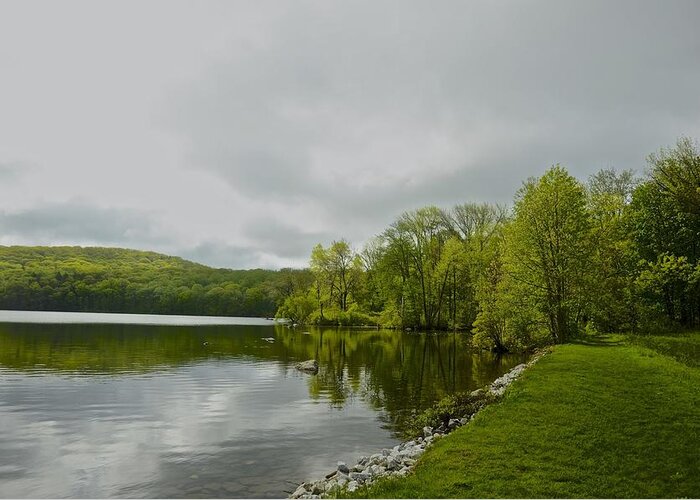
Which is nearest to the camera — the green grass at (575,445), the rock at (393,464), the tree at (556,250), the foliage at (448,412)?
the green grass at (575,445)

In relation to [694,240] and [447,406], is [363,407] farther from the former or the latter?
[694,240]

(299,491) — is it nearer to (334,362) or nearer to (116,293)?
(334,362)

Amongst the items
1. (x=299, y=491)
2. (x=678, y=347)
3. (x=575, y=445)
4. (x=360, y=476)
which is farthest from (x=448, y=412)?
(x=678, y=347)

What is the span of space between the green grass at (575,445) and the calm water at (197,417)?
4.12 meters

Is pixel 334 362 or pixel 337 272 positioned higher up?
pixel 337 272

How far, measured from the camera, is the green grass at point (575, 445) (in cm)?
892

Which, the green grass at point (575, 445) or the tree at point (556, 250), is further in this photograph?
the tree at point (556, 250)

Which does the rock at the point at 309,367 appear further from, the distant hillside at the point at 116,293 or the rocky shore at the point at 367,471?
the distant hillside at the point at 116,293

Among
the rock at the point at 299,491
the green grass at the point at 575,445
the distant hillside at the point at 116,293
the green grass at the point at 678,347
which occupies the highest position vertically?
the distant hillside at the point at 116,293

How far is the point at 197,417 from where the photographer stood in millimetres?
19516

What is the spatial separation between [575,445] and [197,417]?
14.7 metres

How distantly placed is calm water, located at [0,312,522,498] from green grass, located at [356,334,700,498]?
412cm

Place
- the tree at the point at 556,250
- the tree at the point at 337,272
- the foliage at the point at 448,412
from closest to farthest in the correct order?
the foliage at the point at 448,412 < the tree at the point at 556,250 < the tree at the point at 337,272

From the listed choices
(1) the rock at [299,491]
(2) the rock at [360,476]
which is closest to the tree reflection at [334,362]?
(2) the rock at [360,476]
